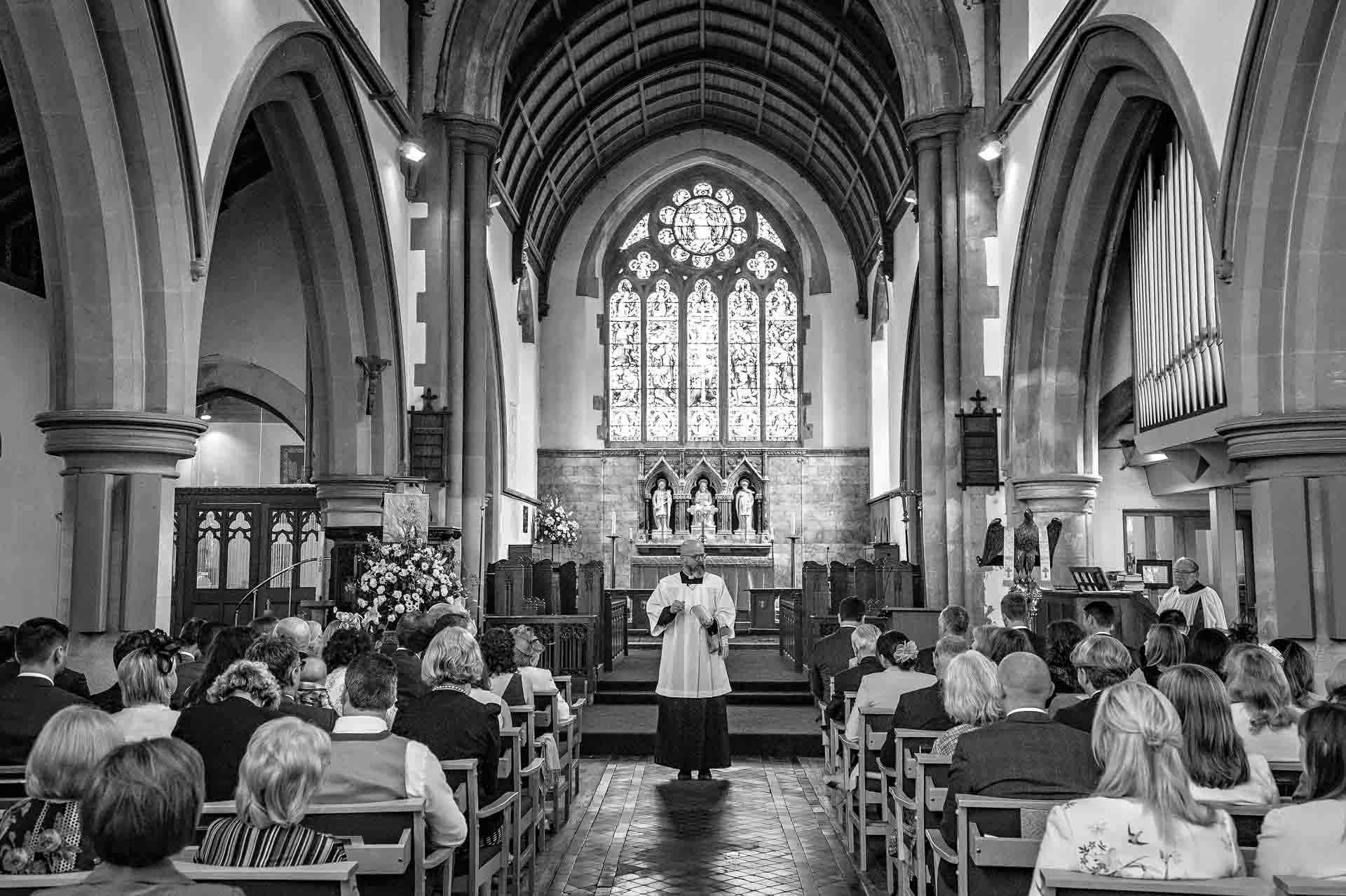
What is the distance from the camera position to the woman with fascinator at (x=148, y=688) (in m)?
4.00

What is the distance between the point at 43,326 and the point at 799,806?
9.42m

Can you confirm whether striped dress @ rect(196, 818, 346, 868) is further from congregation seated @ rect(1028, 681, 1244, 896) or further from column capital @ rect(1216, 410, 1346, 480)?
column capital @ rect(1216, 410, 1346, 480)

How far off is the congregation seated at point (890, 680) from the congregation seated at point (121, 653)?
10.0 ft

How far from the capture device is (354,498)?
1169 centimetres

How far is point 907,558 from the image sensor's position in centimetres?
1734

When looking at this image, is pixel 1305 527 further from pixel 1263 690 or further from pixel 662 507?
pixel 662 507

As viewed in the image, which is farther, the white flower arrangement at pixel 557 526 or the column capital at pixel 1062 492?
the white flower arrangement at pixel 557 526

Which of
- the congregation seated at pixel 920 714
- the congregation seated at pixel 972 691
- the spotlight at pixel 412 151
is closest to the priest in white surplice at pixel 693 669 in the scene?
the congregation seated at pixel 920 714

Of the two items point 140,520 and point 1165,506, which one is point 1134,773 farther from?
point 1165,506

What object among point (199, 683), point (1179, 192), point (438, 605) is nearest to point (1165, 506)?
point (1179, 192)

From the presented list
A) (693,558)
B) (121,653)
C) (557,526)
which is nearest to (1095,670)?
(121,653)

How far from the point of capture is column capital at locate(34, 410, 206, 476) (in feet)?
22.6

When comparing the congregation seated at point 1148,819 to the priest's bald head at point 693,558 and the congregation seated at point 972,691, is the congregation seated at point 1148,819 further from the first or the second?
the priest's bald head at point 693,558

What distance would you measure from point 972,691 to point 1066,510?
7893 mm
